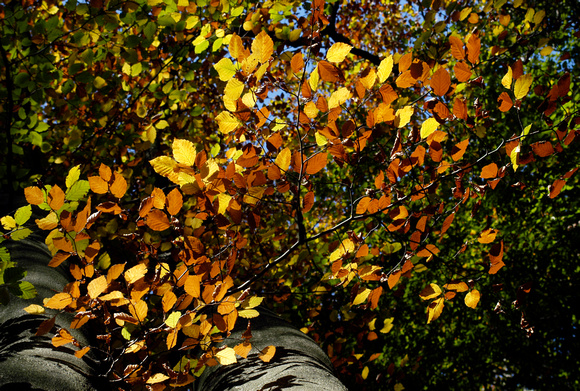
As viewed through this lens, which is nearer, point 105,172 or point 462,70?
point 105,172

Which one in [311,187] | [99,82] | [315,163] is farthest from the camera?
[99,82]

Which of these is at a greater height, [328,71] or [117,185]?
[328,71]

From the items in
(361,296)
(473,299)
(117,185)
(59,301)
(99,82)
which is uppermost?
(99,82)

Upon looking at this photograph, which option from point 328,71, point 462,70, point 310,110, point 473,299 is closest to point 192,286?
point 310,110

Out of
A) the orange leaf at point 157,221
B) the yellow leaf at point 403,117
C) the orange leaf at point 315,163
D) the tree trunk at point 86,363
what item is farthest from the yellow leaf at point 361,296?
the orange leaf at point 157,221

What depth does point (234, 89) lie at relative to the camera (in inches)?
49.6

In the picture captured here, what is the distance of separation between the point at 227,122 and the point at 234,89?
138 millimetres

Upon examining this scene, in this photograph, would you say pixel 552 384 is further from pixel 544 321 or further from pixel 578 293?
pixel 578 293

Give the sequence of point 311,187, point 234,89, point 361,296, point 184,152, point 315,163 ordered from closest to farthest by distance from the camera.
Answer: point 184,152 → point 234,89 → point 315,163 → point 361,296 → point 311,187

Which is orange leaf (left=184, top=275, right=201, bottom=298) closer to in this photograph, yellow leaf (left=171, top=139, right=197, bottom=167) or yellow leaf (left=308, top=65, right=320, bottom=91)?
yellow leaf (left=171, top=139, right=197, bottom=167)

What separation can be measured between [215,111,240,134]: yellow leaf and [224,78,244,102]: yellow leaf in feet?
0.29

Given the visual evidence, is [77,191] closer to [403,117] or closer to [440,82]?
[403,117]

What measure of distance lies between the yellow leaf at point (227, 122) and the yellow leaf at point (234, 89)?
0.09m

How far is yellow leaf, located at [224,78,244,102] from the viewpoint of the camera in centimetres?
125
